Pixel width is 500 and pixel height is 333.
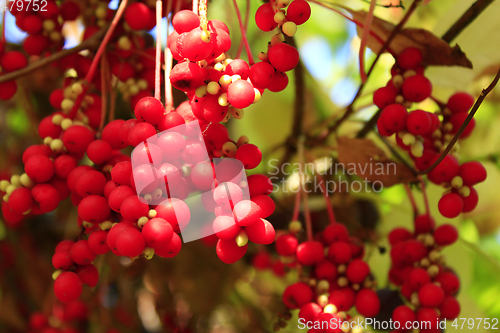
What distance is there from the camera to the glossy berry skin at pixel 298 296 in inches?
14.8

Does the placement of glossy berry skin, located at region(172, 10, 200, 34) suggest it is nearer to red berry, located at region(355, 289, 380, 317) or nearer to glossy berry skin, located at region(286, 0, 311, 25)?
glossy berry skin, located at region(286, 0, 311, 25)

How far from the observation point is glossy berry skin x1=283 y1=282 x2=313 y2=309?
376 mm

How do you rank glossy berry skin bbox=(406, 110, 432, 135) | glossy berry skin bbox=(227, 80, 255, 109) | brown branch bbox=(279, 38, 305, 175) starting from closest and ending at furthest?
glossy berry skin bbox=(227, 80, 255, 109) < glossy berry skin bbox=(406, 110, 432, 135) < brown branch bbox=(279, 38, 305, 175)

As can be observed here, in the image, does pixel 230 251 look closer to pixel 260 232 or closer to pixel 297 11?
pixel 260 232

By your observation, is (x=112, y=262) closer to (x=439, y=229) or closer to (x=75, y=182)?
(x=75, y=182)

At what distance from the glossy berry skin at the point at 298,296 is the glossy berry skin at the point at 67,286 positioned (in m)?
0.19

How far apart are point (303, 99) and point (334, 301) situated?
0.30 metres

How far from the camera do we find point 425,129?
35cm

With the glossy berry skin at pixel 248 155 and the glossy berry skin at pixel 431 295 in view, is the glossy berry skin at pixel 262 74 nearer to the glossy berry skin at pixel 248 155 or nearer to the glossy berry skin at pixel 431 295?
the glossy berry skin at pixel 248 155

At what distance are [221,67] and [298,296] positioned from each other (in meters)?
0.23

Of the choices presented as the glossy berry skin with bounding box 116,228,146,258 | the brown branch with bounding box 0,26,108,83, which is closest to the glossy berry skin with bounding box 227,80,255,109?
the glossy berry skin with bounding box 116,228,146,258

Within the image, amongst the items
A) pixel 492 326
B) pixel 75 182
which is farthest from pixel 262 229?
pixel 492 326

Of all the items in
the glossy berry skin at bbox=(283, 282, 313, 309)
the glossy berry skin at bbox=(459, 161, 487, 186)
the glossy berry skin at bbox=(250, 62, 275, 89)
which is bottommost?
the glossy berry skin at bbox=(283, 282, 313, 309)

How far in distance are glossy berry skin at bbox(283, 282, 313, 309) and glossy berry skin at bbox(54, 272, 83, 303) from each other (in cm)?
19
